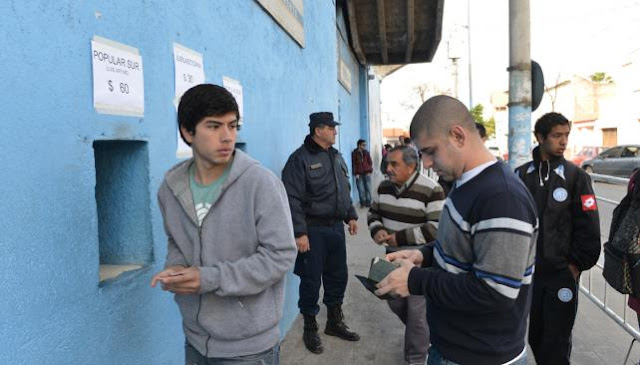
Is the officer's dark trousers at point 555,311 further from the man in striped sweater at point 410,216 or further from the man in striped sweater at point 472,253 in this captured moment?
the man in striped sweater at point 472,253

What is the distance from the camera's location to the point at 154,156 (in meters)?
2.36

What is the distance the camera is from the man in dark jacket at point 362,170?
41.6ft

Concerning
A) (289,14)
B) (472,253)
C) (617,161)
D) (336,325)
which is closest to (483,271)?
(472,253)

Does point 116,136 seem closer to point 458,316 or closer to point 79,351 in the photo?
point 79,351

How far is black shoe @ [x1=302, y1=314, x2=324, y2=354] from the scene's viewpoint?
4230 millimetres

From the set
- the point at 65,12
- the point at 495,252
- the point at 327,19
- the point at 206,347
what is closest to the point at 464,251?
the point at 495,252

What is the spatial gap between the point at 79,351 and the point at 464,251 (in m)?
1.47

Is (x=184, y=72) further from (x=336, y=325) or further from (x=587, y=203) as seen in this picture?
(x=336, y=325)

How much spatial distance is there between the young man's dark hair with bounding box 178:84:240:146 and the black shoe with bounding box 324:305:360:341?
3.12m

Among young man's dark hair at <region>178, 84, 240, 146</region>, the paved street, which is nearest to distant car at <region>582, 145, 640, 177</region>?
the paved street

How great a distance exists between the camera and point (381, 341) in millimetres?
4398

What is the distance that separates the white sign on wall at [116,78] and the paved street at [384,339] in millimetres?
2713

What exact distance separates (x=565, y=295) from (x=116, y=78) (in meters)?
2.88

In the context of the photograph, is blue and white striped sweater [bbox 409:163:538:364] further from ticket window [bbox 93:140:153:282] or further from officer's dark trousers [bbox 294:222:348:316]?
officer's dark trousers [bbox 294:222:348:316]
